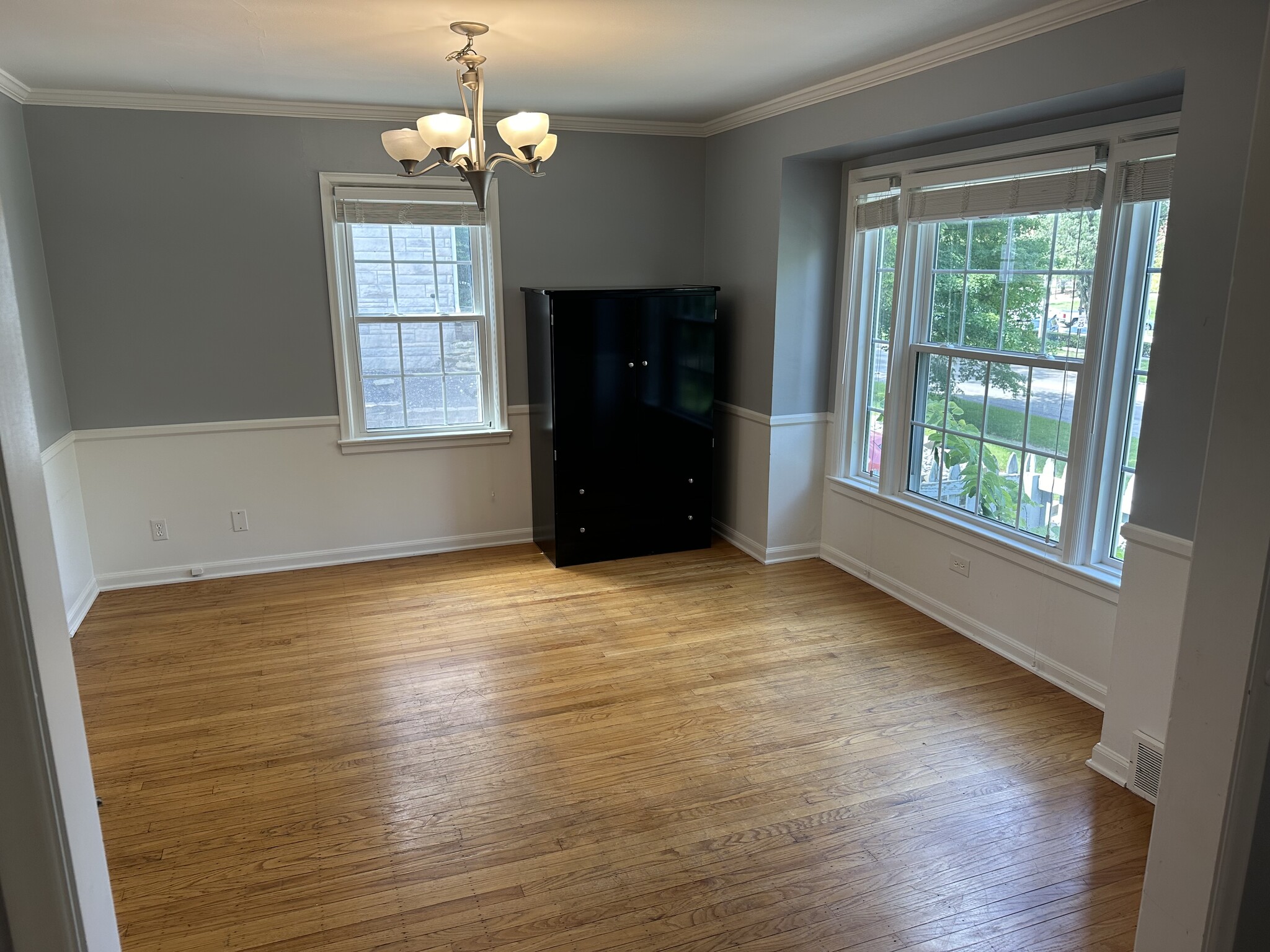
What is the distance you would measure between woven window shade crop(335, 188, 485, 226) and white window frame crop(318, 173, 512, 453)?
0.08 ft

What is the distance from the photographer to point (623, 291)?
459cm

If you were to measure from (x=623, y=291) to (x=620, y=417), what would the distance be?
70cm

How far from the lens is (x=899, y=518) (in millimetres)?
4324

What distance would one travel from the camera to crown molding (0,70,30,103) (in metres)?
3.61

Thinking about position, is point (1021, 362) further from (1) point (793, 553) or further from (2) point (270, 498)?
(2) point (270, 498)

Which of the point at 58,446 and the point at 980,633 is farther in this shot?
the point at 58,446

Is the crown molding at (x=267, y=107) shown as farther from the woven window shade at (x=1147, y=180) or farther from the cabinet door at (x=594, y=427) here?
the woven window shade at (x=1147, y=180)

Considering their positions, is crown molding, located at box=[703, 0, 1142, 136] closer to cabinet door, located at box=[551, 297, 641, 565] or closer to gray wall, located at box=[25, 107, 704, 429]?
gray wall, located at box=[25, 107, 704, 429]

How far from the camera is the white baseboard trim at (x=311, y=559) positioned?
4547mm

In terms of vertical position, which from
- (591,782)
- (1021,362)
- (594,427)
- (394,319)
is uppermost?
(394,319)

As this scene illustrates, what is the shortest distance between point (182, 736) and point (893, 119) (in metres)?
3.73

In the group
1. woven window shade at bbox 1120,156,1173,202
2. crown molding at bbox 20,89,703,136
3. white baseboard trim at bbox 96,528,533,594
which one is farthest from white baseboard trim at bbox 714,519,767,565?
woven window shade at bbox 1120,156,1173,202

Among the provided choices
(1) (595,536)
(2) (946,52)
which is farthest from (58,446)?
(2) (946,52)

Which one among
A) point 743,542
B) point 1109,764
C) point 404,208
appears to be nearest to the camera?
point 1109,764
